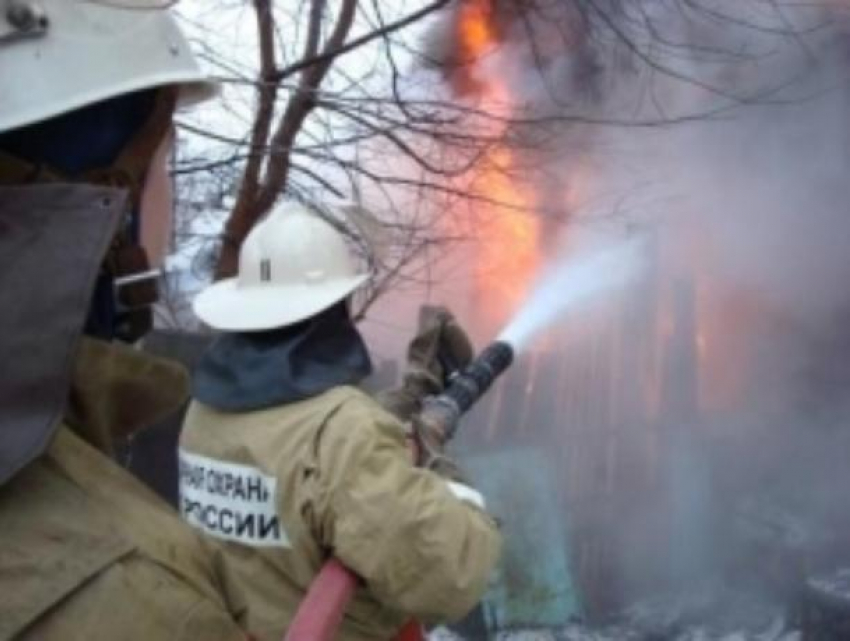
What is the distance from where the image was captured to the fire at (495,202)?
6626mm

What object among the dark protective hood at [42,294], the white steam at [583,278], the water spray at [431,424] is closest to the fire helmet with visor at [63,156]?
the dark protective hood at [42,294]

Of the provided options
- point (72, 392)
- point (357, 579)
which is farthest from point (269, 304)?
point (72, 392)

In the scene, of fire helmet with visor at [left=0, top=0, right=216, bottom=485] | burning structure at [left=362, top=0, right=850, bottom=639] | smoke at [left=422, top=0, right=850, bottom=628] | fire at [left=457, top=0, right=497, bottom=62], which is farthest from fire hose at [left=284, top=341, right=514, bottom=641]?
fire at [left=457, top=0, right=497, bottom=62]

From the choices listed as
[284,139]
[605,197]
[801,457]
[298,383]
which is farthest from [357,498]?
[605,197]

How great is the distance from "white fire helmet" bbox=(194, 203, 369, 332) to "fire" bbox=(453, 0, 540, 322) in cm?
316

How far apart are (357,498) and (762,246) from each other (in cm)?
777

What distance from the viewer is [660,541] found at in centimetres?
795

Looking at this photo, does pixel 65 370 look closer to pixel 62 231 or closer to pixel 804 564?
pixel 62 231

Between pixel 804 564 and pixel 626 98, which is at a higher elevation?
pixel 626 98

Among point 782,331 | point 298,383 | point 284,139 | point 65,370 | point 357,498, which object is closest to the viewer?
point 65,370

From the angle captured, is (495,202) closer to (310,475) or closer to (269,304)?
(269,304)

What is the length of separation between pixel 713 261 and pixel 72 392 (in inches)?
348

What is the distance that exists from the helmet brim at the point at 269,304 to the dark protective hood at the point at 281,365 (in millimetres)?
35

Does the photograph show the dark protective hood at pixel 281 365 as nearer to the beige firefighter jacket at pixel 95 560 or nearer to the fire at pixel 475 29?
the beige firefighter jacket at pixel 95 560
